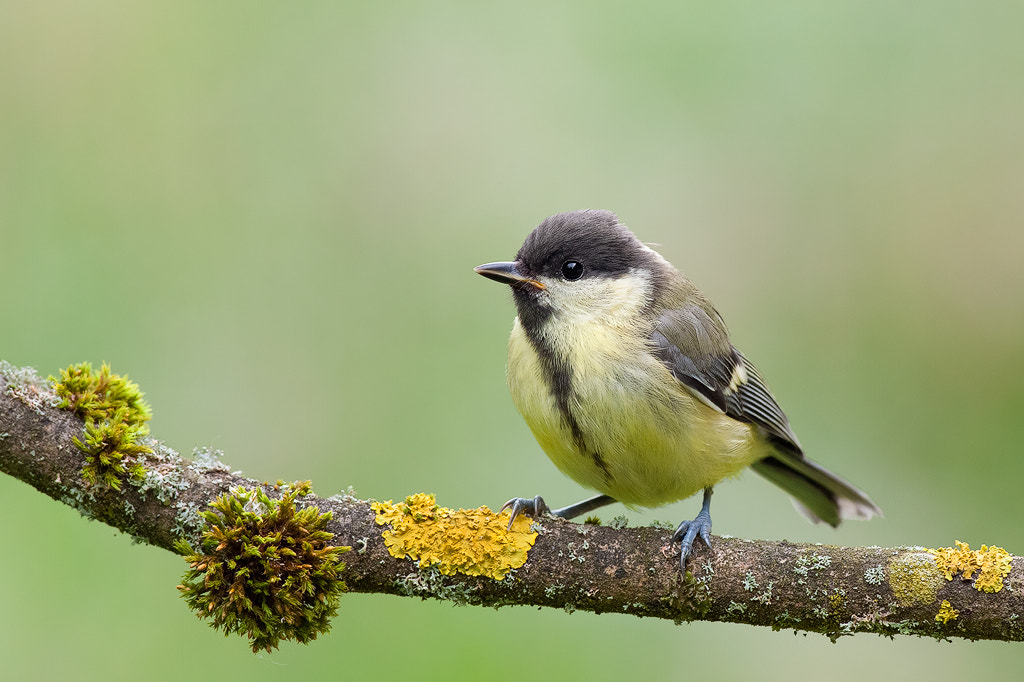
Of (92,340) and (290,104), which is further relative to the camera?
(290,104)

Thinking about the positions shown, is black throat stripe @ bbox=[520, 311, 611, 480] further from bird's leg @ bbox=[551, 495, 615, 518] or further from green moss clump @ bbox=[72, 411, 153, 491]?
green moss clump @ bbox=[72, 411, 153, 491]

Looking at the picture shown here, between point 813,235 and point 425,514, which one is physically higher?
point 813,235

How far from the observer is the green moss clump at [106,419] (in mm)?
2793

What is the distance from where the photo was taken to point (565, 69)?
545 centimetres

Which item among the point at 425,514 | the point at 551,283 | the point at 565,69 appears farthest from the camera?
the point at 565,69

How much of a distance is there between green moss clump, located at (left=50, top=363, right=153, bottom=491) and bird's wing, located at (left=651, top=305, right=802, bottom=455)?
1857 millimetres

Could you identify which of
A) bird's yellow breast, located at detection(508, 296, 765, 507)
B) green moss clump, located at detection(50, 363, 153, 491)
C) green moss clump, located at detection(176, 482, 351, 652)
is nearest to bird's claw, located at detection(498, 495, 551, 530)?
bird's yellow breast, located at detection(508, 296, 765, 507)

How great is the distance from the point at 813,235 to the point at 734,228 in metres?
0.46

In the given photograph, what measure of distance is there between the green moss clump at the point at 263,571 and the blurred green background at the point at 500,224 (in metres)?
1.34

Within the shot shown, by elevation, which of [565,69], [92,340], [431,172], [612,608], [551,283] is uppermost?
[565,69]

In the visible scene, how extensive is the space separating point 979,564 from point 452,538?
5.09 feet

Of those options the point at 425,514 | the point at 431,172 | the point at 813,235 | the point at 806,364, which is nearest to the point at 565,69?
the point at 431,172

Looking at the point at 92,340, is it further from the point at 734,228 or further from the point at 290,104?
the point at 734,228

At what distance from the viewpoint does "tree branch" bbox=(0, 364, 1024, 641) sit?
2.74 m
